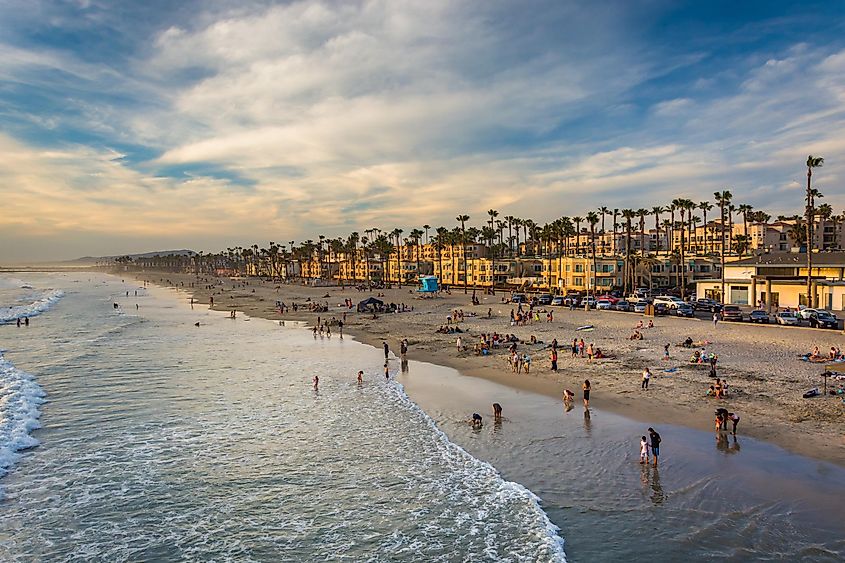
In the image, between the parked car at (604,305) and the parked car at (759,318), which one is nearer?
the parked car at (759,318)

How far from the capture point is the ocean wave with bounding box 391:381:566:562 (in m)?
13.0

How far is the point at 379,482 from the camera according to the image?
→ 1736 cm

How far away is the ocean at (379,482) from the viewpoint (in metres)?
13.5

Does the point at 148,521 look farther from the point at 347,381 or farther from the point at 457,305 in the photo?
the point at 457,305

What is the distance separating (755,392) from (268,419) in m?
21.3

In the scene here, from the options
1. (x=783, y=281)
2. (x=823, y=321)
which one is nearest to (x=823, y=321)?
(x=823, y=321)

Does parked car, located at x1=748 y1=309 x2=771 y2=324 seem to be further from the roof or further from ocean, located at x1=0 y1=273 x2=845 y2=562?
ocean, located at x1=0 y1=273 x2=845 y2=562

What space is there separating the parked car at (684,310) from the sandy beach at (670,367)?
120 inches

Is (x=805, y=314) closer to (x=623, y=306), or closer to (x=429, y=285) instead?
(x=623, y=306)

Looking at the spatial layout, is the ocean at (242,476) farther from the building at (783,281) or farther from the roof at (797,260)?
the roof at (797,260)

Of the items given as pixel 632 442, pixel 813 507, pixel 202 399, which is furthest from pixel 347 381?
pixel 813 507

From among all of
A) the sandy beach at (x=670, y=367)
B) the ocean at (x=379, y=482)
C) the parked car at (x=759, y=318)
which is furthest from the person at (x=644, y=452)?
the parked car at (x=759, y=318)

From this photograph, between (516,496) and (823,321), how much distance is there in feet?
123

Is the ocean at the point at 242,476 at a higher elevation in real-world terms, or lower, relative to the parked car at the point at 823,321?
lower
